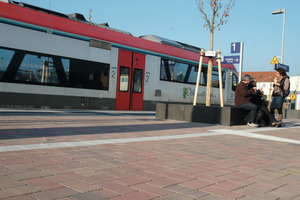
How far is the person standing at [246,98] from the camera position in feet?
32.5

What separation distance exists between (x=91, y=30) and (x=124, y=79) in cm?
275

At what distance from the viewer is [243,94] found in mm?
10023

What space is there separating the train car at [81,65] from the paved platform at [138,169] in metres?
5.79

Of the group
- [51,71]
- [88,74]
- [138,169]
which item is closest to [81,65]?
[88,74]

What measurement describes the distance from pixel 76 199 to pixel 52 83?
10202mm

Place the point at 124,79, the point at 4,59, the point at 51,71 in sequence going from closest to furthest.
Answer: the point at 4,59 → the point at 51,71 → the point at 124,79

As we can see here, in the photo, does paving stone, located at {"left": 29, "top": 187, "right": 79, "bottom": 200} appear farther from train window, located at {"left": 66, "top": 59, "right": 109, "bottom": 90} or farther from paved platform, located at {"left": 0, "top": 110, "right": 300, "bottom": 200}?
train window, located at {"left": 66, "top": 59, "right": 109, "bottom": 90}

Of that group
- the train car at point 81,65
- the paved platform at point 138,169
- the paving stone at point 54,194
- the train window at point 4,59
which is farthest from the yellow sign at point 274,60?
the paving stone at point 54,194

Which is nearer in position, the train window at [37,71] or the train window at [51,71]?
the train window at [51,71]

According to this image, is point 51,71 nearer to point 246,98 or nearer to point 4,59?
point 4,59

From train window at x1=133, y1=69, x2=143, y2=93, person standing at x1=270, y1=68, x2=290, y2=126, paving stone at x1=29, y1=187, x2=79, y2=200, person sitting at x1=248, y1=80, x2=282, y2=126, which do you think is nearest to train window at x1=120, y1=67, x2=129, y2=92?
train window at x1=133, y1=69, x2=143, y2=93

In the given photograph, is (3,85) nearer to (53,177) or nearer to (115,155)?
(115,155)

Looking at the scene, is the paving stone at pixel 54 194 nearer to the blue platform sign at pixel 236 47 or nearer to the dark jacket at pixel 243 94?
the dark jacket at pixel 243 94

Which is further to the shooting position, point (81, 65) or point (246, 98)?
point (81, 65)
